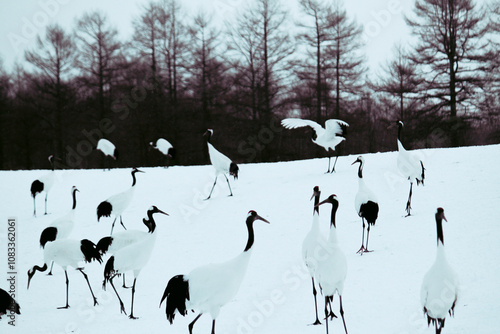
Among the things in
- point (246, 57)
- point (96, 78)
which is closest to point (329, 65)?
point (246, 57)

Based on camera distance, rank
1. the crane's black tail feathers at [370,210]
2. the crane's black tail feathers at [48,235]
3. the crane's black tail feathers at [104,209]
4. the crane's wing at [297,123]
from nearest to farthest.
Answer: the crane's black tail feathers at [370,210]
the crane's black tail feathers at [48,235]
the crane's black tail feathers at [104,209]
the crane's wing at [297,123]

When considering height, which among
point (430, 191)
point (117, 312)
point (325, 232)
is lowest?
point (117, 312)

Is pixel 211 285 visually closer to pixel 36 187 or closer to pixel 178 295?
pixel 178 295

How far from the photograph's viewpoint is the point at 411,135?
24516 millimetres

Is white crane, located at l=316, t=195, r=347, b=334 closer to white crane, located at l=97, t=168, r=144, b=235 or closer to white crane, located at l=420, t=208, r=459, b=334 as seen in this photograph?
white crane, located at l=420, t=208, r=459, b=334

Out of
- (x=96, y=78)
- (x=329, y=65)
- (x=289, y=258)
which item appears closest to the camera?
(x=289, y=258)

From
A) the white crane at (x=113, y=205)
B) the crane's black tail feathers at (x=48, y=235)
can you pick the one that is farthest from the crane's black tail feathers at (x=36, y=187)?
the crane's black tail feathers at (x=48, y=235)

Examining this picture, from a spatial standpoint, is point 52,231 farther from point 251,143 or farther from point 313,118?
point 313,118

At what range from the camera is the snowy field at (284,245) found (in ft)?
20.5

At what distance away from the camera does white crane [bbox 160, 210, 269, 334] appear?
5.42m

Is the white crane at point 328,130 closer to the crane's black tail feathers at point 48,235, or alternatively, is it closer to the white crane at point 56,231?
the white crane at point 56,231

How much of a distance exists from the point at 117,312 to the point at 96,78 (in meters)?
24.8

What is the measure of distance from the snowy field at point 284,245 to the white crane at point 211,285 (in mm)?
755

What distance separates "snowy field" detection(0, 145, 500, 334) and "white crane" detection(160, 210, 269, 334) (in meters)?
0.75
